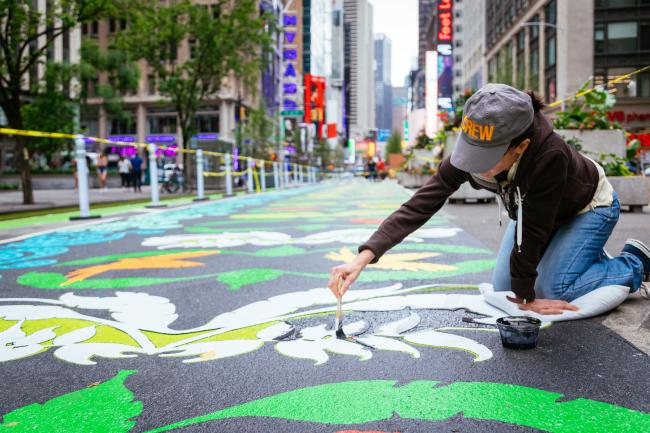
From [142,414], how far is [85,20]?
46.6ft

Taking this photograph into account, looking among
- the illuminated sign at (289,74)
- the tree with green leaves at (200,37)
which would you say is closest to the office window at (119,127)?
the illuminated sign at (289,74)

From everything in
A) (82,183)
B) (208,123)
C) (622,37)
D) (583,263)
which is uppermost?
(622,37)

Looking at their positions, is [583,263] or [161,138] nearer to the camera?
[583,263]

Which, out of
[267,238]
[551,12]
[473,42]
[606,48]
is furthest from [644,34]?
[473,42]

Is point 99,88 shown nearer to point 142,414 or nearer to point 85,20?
point 85,20

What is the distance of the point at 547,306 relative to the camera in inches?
121

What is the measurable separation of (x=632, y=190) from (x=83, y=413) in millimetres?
9603

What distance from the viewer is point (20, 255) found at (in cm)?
596

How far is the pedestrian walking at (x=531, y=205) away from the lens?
2.37m

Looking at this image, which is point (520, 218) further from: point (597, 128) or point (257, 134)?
point (257, 134)

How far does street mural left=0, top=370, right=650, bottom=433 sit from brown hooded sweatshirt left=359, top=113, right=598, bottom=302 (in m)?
0.69

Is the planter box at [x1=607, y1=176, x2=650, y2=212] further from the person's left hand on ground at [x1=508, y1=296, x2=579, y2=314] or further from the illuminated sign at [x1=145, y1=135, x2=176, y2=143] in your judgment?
the illuminated sign at [x1=145, y1=135, x2=176, y2=143]

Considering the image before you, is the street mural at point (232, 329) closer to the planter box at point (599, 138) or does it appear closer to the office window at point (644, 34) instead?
the planter box at point (599, 138)

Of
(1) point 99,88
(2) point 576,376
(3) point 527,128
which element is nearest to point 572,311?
(2) point 576,376
